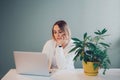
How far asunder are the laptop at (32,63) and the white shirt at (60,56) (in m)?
0.61

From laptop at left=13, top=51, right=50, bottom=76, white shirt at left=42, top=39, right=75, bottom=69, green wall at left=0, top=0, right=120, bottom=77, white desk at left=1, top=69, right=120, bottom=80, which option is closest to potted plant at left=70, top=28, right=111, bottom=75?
white desk at left=1, top=69, right=120, bottom=80

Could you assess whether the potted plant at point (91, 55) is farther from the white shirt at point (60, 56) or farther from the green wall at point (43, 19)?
the green wall at point (43, 19)

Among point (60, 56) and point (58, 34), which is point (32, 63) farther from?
point (58, 34)

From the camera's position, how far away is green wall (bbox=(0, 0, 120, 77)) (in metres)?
3.82

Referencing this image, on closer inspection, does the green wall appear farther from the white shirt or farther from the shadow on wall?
the white shirt

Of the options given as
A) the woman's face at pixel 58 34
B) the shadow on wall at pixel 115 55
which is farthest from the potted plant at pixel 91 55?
the shadow on wall at pixel 115 55

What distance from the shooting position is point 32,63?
2.19 meters

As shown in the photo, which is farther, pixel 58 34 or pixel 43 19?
pixel 43 19

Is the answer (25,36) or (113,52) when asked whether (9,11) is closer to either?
(25,36)

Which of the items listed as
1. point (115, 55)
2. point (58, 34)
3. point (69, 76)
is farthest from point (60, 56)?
point (115, 55)

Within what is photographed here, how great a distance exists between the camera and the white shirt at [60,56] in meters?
2.84

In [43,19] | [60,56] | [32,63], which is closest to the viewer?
[32,63]

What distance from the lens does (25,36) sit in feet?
12.7

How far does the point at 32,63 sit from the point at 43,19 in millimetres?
1762
